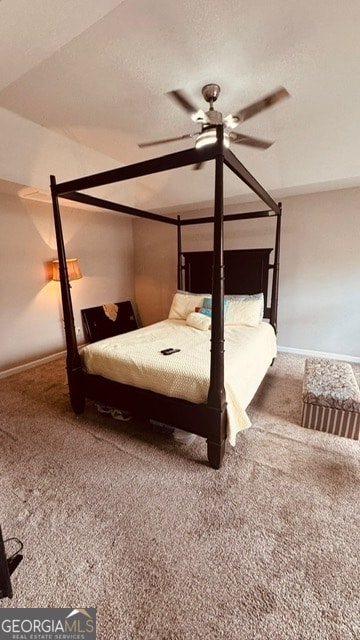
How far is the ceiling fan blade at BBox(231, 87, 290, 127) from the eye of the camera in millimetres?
1508

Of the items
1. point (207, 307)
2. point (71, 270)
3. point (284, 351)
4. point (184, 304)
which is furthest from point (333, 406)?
point (71, 270)

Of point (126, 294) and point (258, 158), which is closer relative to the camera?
point (258, 158)

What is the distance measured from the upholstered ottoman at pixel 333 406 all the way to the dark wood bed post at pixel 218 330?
2.98 feet

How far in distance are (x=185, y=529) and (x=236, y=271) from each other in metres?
3.27

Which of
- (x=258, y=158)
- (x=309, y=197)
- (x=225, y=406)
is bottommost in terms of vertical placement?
(x=225, y=406)

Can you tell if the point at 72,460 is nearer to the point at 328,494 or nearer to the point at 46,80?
the point at 328,494

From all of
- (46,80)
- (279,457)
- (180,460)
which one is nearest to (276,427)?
(279,457)


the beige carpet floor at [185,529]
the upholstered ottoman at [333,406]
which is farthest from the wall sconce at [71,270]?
the upholstered ottoman at [333,406]

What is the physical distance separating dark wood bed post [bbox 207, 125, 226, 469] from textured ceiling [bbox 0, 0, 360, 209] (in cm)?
73

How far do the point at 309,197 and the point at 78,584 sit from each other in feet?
14.2

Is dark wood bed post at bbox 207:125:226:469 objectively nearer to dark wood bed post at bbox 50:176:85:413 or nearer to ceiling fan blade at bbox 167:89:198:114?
ceiling fan blade at bbox 167:89:198:114

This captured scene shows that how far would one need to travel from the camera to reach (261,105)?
65.4 inches

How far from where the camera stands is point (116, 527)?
55.8 inches

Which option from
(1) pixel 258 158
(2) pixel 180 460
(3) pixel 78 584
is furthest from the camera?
(1) pixel 258 158
